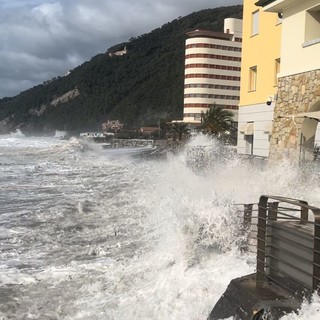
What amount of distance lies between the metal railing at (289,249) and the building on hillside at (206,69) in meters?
106

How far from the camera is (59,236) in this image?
10.1 meters

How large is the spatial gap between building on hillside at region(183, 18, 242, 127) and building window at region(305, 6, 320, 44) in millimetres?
96831

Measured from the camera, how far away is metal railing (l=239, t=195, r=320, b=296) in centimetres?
438

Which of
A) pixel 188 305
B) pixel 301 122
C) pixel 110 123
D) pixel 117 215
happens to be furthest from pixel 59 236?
pixel 110 123

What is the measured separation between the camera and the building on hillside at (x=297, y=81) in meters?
12.9

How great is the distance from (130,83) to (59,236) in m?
187

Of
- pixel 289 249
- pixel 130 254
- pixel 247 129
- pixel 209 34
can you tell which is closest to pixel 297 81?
pixel 130 254

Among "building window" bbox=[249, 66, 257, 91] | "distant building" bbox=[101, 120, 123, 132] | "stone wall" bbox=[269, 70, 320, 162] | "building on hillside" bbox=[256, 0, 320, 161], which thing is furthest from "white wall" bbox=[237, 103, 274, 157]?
"distant building" bbox=[101, 120, 123, 132]

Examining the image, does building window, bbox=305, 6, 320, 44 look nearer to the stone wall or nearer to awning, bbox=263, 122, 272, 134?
the stone wall

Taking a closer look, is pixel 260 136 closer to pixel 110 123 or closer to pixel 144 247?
pixel 144 247

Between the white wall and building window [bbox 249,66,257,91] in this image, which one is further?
building window [bbox 249,66,257,91]

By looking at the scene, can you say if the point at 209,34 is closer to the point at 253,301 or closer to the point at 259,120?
the point at 259,120

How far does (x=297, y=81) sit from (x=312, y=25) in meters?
1.58

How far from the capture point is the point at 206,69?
4454 inches
